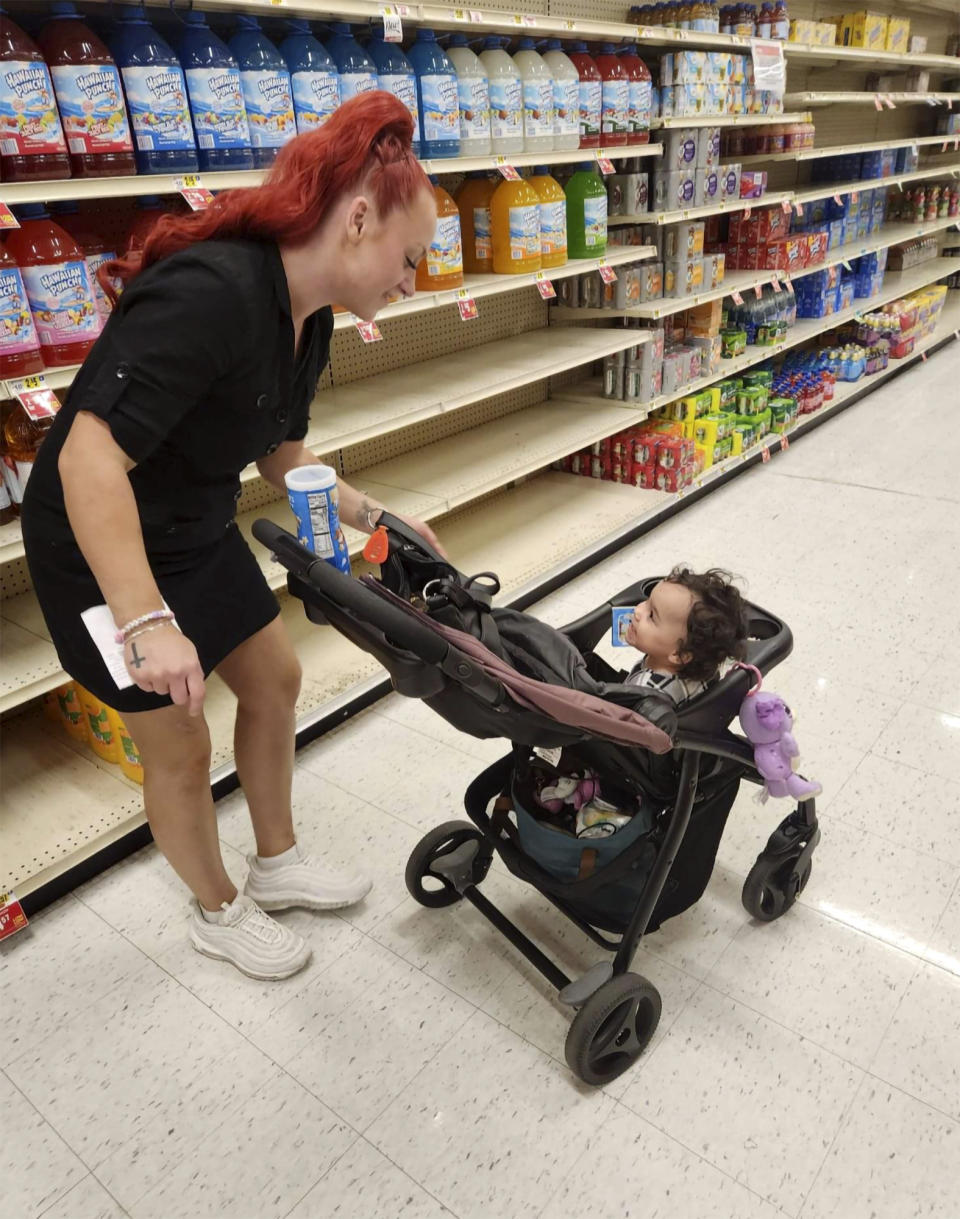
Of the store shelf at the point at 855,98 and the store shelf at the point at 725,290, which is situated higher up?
the store shelf at the point at 855,98

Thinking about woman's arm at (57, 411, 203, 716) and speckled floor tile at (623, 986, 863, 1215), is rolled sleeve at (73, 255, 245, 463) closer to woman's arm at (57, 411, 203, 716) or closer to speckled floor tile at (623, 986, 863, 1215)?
woman's arm at (57, 411, 203, 716)

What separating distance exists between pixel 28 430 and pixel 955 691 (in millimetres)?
2565

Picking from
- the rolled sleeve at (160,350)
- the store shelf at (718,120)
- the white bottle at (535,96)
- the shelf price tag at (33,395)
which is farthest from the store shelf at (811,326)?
the rolled sleeve at (160,350)

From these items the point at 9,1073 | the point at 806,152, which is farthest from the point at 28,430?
the point at 806,152

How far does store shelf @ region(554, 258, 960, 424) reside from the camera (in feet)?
12.9

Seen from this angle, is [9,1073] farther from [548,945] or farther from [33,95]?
[33,95]

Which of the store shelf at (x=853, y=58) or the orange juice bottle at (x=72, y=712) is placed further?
the store shelf at (x=853, y=58)

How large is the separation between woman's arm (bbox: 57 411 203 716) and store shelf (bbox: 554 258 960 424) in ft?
9.81

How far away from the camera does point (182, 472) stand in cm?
126

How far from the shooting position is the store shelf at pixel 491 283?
2385 millimetres

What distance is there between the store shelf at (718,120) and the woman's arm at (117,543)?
297 centimetres

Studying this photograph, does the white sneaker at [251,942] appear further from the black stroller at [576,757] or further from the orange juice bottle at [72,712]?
the orange juice bottle at [72,712]

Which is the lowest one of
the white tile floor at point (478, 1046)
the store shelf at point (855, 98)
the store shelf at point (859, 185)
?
the white tile floor at point (478, 1046)

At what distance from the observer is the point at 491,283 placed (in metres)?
2.73
